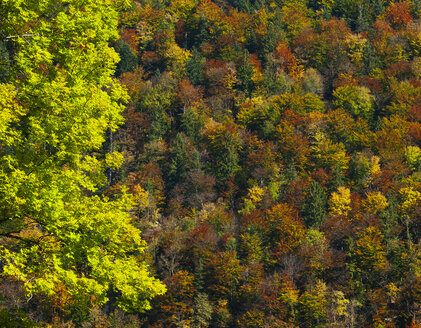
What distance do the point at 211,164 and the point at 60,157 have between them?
102558mm

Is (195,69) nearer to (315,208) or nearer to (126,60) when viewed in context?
(126,60)

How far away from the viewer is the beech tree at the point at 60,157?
14.0 meters

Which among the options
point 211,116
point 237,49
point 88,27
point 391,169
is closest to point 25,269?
point 88,27

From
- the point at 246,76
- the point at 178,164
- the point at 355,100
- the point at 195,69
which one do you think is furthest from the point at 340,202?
the point at 195,69

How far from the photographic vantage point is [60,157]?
14.5 meters

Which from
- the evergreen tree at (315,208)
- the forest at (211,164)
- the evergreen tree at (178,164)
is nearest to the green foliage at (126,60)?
the forest at (211,164)

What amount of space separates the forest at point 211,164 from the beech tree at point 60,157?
0.05 metres

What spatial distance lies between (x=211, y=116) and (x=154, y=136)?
1495 cm

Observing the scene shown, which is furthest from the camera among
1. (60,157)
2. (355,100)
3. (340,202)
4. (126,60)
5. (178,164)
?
(126,60)

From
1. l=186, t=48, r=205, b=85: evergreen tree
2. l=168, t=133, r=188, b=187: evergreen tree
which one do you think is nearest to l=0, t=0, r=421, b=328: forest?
l=186, t=48, r=205, b=85: evergreen tree

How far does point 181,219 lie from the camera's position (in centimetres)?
10494

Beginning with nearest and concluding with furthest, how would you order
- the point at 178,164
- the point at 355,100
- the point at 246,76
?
1. the point at 178,164
2. the point at 355,100
3. the point at 246,76

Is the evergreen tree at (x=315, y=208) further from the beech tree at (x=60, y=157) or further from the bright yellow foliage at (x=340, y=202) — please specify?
the beech tree at (x=60, y=157)

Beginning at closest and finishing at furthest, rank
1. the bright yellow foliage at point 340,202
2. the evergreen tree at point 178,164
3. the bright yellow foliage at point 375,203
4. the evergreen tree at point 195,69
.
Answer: the bright yellow foliage at point 375,203
the bright yellow foliage at point 340,202
the evergreen tree at point 178,164
the evergreen tree at point 195,69
